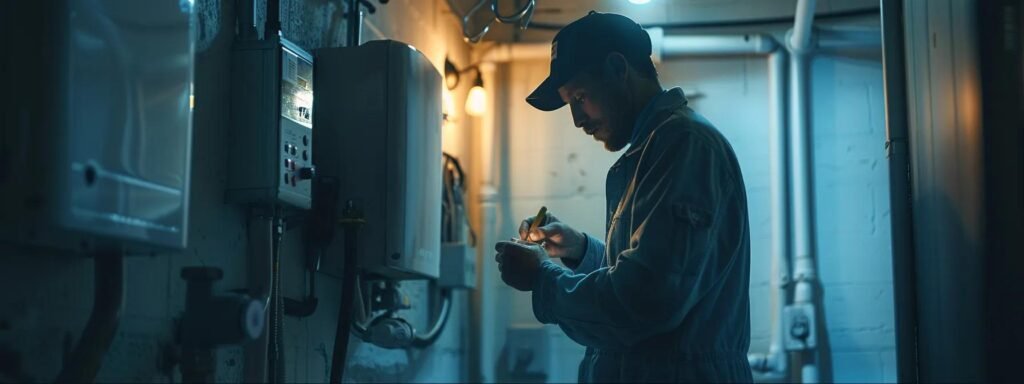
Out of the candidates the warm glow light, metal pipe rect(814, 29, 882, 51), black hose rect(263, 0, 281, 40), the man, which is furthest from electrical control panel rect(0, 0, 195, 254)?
metal pipe rect(814, 29, 882, 51)

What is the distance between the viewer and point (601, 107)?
96.2 inches

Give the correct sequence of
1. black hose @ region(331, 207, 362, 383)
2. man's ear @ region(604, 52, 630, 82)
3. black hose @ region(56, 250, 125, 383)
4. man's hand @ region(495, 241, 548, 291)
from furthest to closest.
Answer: black hose @ region(331, 207, 362, 383) → man's ear @ region(604, 52, 630, 82) → man's hand @ region(495, 241, 548, 291) → black hose @ region(56, 250, 125, 383)

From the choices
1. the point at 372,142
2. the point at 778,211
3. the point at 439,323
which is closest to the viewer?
the point at 372,142

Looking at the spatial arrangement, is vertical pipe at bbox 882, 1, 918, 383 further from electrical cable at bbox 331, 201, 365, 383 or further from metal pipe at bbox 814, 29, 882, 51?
metal pipe at bbox 814, 29, 882, 51

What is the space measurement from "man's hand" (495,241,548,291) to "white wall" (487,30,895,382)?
2.11m

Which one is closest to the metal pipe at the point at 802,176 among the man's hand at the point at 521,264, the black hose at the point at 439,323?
the black hose at the point at 439,323

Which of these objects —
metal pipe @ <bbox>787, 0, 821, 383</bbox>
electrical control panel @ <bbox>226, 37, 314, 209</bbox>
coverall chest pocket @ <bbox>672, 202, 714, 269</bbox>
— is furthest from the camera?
metal pipe @ <bbox>787, 0, 821, 383</bbox>

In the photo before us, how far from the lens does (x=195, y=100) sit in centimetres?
241

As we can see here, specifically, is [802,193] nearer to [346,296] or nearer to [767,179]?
[767,179]

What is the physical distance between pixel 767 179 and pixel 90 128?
10.1 ft

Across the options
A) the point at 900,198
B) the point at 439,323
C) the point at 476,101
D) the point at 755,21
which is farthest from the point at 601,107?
the point at 755,21

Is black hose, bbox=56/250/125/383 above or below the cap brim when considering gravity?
below

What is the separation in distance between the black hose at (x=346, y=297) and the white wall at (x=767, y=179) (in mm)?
1725

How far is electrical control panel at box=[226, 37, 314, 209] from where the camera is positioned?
2.53 meters
